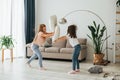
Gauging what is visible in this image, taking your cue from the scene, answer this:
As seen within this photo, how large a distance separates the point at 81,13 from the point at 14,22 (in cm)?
238

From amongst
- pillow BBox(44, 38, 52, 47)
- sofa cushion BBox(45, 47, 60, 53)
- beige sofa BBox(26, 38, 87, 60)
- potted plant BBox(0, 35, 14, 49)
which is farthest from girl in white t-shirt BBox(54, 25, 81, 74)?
pillow BBox(44, 38, 52, 47)

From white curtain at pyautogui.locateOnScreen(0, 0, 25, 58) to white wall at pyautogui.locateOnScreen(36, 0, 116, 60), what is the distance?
32.3 inches

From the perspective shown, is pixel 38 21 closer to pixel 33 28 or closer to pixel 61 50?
pixel 33 28

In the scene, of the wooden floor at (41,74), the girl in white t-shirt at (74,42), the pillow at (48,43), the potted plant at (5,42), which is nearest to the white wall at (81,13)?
the pillow at (48,43)

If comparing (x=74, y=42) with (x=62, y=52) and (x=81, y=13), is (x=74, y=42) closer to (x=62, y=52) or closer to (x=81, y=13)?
(x=62, y=52)

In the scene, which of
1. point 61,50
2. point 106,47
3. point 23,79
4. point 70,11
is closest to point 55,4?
point 70,11

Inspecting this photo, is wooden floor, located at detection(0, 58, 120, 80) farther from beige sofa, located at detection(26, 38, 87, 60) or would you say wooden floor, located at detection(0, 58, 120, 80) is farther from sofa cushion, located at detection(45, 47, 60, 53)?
sofa cushion, located at detection(45, 47, 60, 53)

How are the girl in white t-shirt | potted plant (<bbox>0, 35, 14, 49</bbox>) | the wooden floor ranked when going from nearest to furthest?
the wooden floor, the girl in white t-shirt, potted plant (<bbox>0, 35, 14, 49</bbox>)

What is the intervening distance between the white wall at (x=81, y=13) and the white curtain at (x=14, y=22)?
2.69ft

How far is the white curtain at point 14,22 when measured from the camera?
24.3ft

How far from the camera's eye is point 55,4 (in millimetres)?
8273

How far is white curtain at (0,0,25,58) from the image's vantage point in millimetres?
7395

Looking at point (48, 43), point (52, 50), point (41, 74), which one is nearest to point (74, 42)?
point (41, 74)

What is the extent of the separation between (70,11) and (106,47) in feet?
6.00
